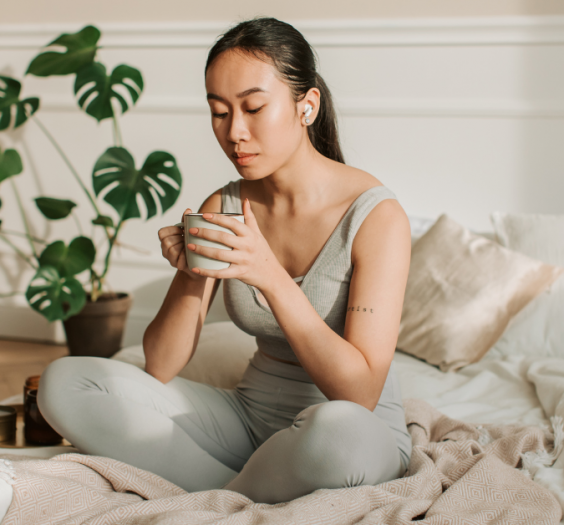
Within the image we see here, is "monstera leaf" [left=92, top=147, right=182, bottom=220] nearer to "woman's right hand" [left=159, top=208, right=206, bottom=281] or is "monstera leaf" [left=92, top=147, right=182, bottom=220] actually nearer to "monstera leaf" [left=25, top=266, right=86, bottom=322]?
"monstera leaf" [left=25, top=266, right=86, bottom=322]

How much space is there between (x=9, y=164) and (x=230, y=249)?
1.90 metres

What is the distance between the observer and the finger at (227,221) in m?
0.77

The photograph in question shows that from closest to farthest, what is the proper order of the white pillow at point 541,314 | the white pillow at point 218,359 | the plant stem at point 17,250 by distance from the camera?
1. the white pillow at point 218,359
2. the white pillow at point 541,314
3. the plant stem at point 17,250

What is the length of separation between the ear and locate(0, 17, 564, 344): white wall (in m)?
1.39

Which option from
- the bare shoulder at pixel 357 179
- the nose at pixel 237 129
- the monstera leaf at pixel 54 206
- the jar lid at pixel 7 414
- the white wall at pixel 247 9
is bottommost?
the jar lid at pixel 7 414

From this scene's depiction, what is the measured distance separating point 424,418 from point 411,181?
4.43ft

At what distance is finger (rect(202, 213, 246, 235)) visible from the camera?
775 millimetres

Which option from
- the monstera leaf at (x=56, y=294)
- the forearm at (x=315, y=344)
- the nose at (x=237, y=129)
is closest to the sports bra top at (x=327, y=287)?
the forearm at (x=315, y=344)

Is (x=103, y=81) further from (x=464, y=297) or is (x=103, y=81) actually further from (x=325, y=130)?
(x=464, y=297)

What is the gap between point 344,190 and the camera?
3.63 ft

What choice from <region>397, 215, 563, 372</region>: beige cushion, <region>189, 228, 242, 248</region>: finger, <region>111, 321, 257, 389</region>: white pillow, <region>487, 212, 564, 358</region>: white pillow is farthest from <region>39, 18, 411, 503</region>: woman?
<region>487, 212, 564, 358</region>: white pillow

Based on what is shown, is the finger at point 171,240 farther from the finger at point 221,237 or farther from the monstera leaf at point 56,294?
the monstera leaf at point 56,294

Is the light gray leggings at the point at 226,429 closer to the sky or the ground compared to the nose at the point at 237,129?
closer to the ground

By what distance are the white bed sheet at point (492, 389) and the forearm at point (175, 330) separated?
0.80ft
